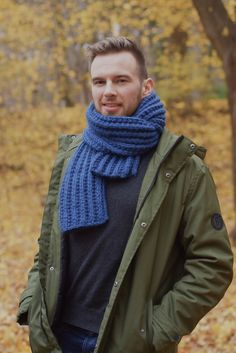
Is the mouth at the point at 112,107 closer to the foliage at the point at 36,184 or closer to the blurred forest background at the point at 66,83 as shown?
the foliage at the point at 36,184

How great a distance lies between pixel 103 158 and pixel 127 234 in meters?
0.40

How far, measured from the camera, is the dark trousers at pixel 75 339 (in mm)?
2406

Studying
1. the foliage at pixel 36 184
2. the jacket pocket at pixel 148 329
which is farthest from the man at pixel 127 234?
the foliage at pixel 36 184

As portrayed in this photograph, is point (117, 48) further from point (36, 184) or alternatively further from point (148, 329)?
point (36, 184)

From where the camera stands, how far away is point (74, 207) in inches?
96.4

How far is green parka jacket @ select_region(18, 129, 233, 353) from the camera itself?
2.25 metres

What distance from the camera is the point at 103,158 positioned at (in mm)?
2441

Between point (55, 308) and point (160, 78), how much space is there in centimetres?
1454

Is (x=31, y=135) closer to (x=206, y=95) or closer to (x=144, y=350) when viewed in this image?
(x=206, y=95)

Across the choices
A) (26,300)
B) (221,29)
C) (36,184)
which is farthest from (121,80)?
(36,184)

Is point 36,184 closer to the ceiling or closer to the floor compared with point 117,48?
closer to the floor

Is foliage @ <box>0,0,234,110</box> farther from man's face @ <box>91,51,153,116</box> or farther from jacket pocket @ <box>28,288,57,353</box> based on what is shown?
jacket pocket @ <box>28,288,57,353</box>

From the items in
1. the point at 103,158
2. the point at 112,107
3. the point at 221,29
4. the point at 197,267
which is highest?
the point at 221,29

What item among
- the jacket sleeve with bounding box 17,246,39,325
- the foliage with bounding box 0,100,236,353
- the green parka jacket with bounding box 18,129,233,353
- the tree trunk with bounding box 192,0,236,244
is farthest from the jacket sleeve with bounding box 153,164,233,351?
the tree trunk with bounding box 192,0,236,244
